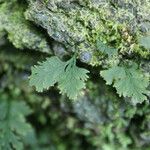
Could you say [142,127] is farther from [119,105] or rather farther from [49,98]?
[49,98]

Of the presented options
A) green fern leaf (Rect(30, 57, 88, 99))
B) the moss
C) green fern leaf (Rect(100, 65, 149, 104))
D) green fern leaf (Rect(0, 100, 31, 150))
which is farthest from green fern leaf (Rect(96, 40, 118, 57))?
green fern leaf (Rect(0, 100, 31, 150))

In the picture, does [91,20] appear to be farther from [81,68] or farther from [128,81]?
[128,81]

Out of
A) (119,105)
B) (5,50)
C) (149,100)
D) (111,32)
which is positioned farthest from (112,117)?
(5,50)

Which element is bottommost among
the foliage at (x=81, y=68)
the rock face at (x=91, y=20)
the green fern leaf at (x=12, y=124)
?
the green fern leaf at (x=12, y=124)

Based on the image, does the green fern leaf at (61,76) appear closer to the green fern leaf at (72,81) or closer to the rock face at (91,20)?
the green fern leaf at (72,81)

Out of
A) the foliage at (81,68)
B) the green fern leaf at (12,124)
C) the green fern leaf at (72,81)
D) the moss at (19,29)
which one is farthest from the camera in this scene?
the green fern leaf at (12,124)

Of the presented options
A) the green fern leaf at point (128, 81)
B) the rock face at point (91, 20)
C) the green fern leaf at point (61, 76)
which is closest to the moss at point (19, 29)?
the rock face at point (91, 20)
